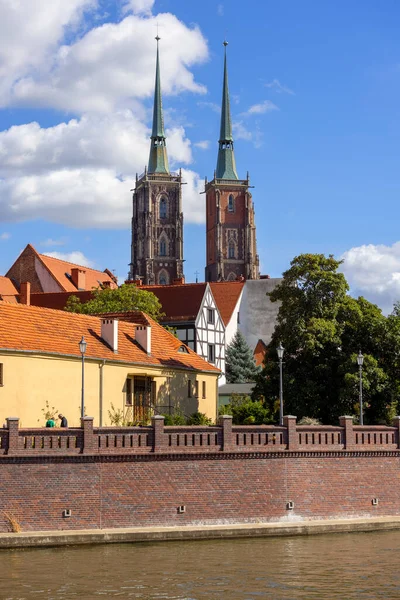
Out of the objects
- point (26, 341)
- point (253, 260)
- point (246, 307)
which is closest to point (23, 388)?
point (26, 341)

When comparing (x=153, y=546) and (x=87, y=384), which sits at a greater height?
(x=87, y=384)

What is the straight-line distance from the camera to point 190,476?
33219 mm

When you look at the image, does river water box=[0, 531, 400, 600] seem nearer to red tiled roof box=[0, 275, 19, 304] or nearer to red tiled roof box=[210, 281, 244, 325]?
red tiled roof box=[0, 275, 19, 304]

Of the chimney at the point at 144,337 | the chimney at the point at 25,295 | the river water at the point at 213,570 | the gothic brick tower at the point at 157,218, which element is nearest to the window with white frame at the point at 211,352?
the chimney at the point at 25,295

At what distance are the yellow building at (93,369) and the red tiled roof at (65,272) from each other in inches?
1802

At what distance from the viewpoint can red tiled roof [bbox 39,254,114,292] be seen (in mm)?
99438

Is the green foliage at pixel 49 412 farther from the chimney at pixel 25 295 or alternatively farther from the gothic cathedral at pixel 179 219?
the gothic cathedral at pixel 179 219

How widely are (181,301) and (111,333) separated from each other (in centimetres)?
4256

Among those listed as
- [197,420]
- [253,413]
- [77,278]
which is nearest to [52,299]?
[77,278]

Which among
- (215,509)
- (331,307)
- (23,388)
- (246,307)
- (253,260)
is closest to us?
(215,509)

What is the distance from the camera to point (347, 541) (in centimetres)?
3231

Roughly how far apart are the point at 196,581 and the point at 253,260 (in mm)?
148533

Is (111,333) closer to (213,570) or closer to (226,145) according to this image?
(213,570)

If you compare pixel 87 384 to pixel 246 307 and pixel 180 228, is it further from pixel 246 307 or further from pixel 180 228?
pixel 180 228
